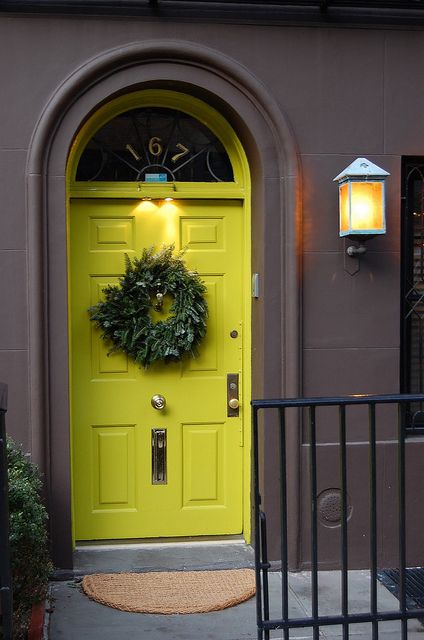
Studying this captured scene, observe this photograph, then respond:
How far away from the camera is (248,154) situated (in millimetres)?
5789

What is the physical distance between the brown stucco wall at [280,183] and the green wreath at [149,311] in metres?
0.44

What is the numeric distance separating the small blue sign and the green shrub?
7.73 feet

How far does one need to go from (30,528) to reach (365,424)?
98.5 inches

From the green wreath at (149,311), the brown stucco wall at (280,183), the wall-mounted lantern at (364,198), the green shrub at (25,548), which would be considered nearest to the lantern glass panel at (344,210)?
the wall-mounted lantern at (364,198)

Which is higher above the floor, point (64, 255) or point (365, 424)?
point (64, 255)

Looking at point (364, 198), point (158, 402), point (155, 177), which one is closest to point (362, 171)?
point (364, 198)

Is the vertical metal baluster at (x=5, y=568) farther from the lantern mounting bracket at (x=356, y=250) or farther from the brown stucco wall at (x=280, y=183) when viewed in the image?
the lantern mounting bracket at (x=356, y=250)

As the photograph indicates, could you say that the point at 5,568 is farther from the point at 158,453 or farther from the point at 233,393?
the point at 233,393

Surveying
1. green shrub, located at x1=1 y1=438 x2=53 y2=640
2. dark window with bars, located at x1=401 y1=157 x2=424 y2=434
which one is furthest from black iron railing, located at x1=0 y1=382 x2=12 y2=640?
dark window with bars, located at x1=401 y1=157 x2=424 y2=434

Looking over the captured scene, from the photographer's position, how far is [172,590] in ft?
17.0

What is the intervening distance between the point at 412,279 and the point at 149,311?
1905mm

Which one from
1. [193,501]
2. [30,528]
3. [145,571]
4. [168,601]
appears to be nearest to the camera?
[30,528]

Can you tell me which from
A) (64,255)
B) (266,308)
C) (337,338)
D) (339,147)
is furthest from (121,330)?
(339,147)

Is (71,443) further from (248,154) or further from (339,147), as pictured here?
(339,147)
